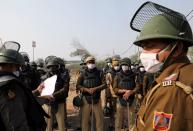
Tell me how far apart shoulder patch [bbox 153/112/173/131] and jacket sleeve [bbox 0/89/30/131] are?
206 centimetres

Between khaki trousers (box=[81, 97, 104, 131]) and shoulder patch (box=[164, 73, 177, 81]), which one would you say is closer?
shoulder patch (box=[164, 73, 177, 81])

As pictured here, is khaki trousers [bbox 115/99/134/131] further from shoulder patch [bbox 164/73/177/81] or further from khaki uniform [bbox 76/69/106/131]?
shoulder patch [bbox 164/73/177/81]

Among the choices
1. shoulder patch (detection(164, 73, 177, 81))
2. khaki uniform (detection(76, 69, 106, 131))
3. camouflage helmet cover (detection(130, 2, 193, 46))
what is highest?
camouflage helmet cover (detection(130, 2, 193, 46))

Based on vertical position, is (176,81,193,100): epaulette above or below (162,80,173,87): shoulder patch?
below

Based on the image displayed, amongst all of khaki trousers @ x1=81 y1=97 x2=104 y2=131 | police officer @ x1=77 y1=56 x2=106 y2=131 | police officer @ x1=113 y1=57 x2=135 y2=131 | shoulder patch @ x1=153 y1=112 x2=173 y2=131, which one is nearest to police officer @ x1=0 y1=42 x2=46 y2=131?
shoulder patch @ x1=153 y1=112 x2=173 y2=131

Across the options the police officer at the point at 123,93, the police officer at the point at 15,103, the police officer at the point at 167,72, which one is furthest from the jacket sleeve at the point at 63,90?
the police officer at the point at 167,72

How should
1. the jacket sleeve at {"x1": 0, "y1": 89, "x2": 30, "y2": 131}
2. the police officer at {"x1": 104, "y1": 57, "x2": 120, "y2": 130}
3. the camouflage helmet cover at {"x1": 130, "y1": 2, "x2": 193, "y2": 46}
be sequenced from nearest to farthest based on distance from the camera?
the camouflage helmet cover at {"x1": 130, "y1": 2, "x2": 193, "y2": 46}
the jacket sleeve at {"x1": 0, "y1": 89, "x2": 30, "y2": 131}
the police officer at {"x1": 104, "y1": 57, "x2": 120, "y2": 130}

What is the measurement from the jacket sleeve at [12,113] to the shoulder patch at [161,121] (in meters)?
2.06

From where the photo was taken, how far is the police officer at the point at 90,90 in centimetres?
895

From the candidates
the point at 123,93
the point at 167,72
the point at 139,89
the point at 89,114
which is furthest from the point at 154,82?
the point at 139,89

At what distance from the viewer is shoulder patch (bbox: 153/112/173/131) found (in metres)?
2.08

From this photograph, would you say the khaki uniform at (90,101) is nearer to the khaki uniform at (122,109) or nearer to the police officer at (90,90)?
the police officer at (90,90)

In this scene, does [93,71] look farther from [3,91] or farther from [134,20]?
[134,20]

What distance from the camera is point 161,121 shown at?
2.10 meters
